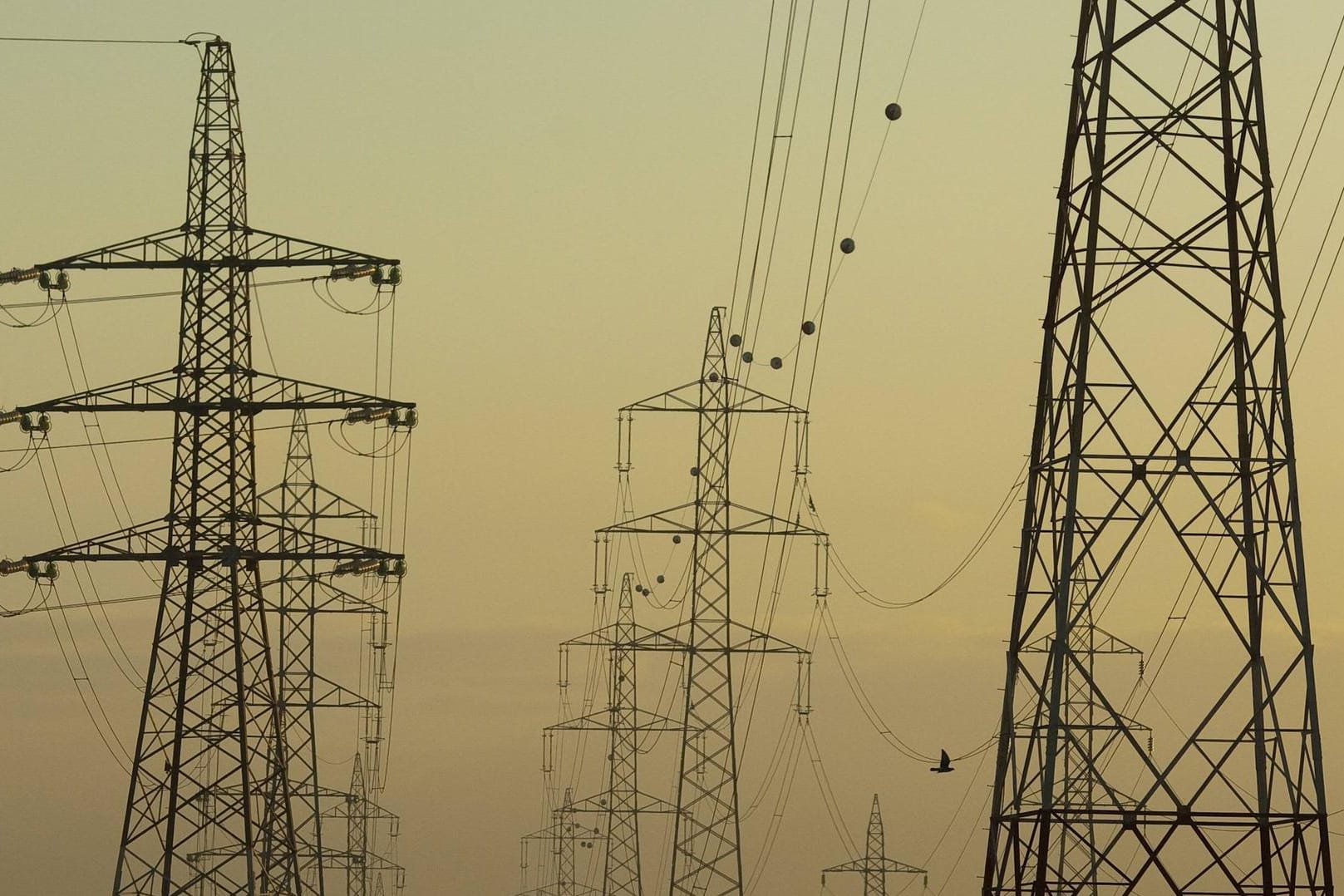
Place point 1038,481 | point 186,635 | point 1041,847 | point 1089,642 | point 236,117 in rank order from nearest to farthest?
point 1041,847, point 1038,481, point 186,635, point 236,117, point 1089,642

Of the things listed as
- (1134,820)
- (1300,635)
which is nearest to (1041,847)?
(1134,820)

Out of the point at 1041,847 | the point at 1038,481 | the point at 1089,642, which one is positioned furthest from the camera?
the point at 1089,642

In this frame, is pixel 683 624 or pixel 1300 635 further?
pixel 683 624

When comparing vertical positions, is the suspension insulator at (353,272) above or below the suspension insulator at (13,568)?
above

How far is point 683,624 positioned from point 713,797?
12.7ft

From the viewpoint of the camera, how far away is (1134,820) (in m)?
31.3

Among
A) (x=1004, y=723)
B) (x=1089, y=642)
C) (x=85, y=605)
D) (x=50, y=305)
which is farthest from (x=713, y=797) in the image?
(x=1004, y=723)

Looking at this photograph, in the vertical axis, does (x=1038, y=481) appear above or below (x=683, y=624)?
below

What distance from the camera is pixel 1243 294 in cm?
3175

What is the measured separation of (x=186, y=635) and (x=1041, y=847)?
1809 cm

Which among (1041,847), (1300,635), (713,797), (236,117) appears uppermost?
(236,117)

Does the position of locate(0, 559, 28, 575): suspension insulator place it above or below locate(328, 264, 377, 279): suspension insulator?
below

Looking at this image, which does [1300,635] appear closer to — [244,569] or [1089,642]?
[244,569]

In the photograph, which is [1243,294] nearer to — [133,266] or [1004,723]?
[1004,723]
